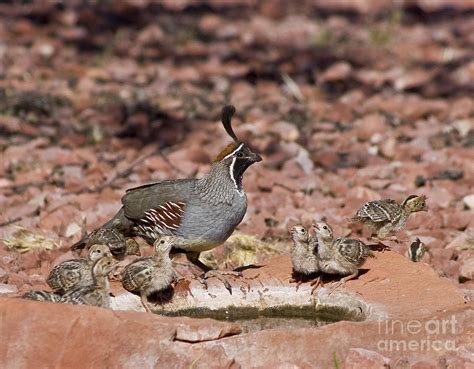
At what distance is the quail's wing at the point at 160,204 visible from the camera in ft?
29.0

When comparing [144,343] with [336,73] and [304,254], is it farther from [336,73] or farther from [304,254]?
[336,73]

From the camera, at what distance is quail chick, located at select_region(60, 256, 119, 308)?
7148 millimetres

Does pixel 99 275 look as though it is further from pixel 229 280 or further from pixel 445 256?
pixel 445 256

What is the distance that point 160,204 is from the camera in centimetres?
893

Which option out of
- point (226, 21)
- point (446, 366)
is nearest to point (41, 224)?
point (446, 366)

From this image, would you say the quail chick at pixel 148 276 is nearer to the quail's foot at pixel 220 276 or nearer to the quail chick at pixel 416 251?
the quail's foot at pixel 220 276

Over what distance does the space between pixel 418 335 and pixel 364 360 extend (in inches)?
16.2

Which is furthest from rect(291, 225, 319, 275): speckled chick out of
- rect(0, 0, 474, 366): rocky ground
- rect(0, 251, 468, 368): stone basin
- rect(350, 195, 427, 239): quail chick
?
rect(0, 0, 474, 366): rocky ground

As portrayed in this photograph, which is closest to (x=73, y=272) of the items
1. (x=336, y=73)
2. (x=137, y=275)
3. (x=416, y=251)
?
(x=137, y=275)

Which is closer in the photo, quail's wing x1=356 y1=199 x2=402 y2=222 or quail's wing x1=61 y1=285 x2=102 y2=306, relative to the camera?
quail's wing x1=61 y1=285 x2=102 y2=306

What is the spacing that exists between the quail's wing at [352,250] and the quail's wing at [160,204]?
1.38 metres

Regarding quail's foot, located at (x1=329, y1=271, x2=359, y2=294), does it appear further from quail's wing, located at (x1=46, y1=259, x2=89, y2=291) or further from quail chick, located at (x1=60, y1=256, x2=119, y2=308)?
quail's wing, located at (x1=46, y1=259, x2=89, y2=291)

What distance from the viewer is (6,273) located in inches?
338

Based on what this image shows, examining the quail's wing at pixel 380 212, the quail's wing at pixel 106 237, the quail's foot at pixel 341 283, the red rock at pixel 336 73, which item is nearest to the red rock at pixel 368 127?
the red rock at pixel 336 73
